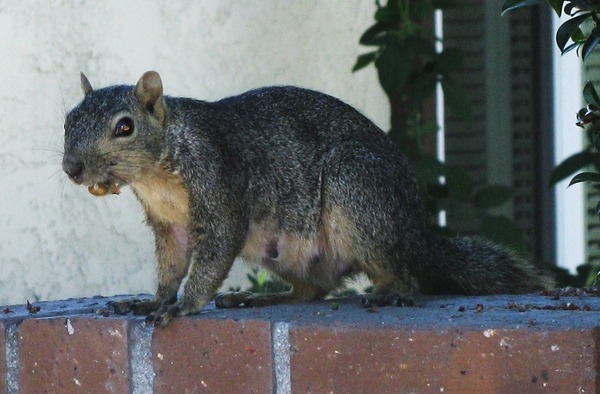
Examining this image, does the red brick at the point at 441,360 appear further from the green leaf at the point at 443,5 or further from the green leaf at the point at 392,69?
the green leaf at the point at 443,5

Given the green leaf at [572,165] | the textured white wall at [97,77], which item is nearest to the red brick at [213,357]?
the textured white wall at [97,77]

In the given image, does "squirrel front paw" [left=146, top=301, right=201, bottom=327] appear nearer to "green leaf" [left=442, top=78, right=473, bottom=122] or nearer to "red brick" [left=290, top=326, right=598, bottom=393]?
"red brick" [left=290, top=326, right=598, bottom=393]

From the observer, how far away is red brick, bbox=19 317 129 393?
2.49 m

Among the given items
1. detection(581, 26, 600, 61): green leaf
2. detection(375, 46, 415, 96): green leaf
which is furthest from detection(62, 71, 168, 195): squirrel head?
detection(375, 46, 415, 96): green leaf

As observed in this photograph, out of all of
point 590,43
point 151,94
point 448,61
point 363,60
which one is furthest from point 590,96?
point 448,61

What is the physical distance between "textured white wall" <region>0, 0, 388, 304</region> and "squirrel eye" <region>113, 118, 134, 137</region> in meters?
0.91

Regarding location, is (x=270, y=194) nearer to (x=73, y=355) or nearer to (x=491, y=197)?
(x=73, y=355)

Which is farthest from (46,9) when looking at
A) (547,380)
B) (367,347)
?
(547,380)

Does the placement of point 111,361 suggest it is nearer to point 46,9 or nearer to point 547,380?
point 547,380

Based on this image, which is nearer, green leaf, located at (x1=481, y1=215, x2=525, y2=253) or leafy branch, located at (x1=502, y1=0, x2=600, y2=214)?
leafy branch, located at (x1=502, y1=0, x2=600, y2=214)

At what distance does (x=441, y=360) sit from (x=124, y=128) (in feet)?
3.00

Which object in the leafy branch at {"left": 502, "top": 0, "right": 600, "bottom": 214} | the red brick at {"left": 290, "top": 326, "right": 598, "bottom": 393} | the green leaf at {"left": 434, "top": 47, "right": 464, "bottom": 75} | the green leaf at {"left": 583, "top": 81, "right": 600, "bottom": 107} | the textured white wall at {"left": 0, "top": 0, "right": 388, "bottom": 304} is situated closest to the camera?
the red brick at {"left": 290, "top": 326, "right": 598, "bottom": 393}

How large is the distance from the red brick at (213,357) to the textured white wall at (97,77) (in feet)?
3.84

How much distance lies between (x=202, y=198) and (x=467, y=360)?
0.83m
